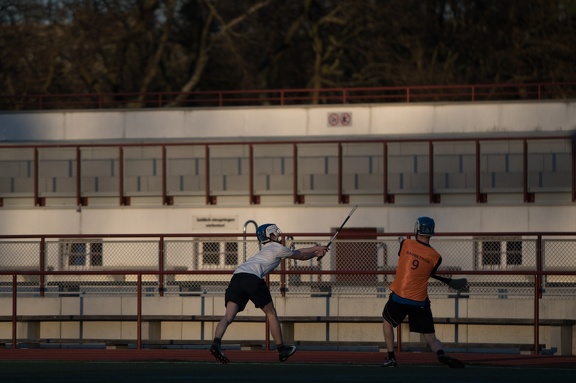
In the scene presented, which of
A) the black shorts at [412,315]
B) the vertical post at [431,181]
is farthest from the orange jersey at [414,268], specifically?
the vertical post at [431,181]

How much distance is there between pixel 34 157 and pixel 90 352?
67.4 ft

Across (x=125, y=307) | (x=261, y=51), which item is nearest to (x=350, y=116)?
(x=261, y=51)

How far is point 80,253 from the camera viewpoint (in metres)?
27.5

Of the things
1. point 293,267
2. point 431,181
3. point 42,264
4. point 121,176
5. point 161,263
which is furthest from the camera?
point 121,176

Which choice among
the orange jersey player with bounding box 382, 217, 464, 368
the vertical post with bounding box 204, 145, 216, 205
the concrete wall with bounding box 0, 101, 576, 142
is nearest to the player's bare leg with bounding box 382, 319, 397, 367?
the orange jersey player with bounding box 382, 217, 464, 368

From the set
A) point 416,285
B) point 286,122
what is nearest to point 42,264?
point 416,285

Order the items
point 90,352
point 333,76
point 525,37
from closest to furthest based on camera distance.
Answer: point 90,352 → point 525,37 → point 333,76

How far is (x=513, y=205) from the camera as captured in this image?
38656 millimetres

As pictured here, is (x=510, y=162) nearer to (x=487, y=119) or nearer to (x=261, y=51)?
(x=487, y=119)

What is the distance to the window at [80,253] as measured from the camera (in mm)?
27188

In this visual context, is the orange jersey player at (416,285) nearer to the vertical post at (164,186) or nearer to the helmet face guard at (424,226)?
the helmet face guard at (424,226)

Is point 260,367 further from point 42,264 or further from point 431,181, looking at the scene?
point 431,181

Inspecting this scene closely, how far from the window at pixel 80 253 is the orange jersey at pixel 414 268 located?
425 inches

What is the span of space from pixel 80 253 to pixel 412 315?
1134 cm
